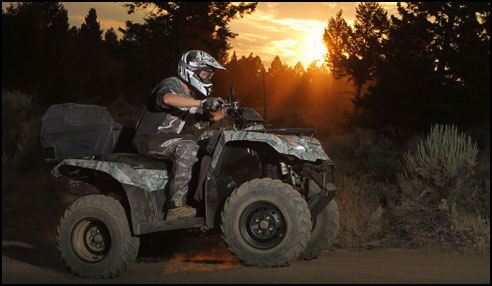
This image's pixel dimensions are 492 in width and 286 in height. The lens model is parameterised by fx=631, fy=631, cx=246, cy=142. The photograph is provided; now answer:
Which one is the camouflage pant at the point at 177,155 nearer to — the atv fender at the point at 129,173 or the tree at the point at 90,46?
the atv fender at the point at 129,173

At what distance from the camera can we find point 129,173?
23.0 feet

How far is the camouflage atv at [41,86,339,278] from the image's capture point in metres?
6.38

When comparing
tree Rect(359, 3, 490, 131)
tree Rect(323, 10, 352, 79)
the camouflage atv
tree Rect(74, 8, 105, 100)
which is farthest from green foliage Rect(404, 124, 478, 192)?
tree Rect(74, 8, 105, 100)

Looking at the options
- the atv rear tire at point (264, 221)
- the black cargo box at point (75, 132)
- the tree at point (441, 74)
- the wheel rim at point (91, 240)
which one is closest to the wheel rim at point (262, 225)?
the atv rear tire at point (264, 221)

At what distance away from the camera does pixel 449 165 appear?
11188 mm

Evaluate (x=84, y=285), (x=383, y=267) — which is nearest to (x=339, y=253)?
(x=383, y=267)

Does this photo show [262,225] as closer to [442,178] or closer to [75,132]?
[75,132]

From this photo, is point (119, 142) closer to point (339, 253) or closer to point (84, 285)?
point (84, 285)

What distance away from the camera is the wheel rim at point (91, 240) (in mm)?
7047

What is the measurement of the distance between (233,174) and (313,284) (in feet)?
5.33

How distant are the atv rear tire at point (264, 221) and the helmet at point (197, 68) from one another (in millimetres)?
1489

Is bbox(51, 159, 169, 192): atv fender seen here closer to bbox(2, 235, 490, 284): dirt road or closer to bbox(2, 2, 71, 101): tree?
bbox(2, 235, 490, 284): dirt road

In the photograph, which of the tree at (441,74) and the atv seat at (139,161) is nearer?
the atv seat at (139,161)

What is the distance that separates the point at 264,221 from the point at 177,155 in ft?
4.00
